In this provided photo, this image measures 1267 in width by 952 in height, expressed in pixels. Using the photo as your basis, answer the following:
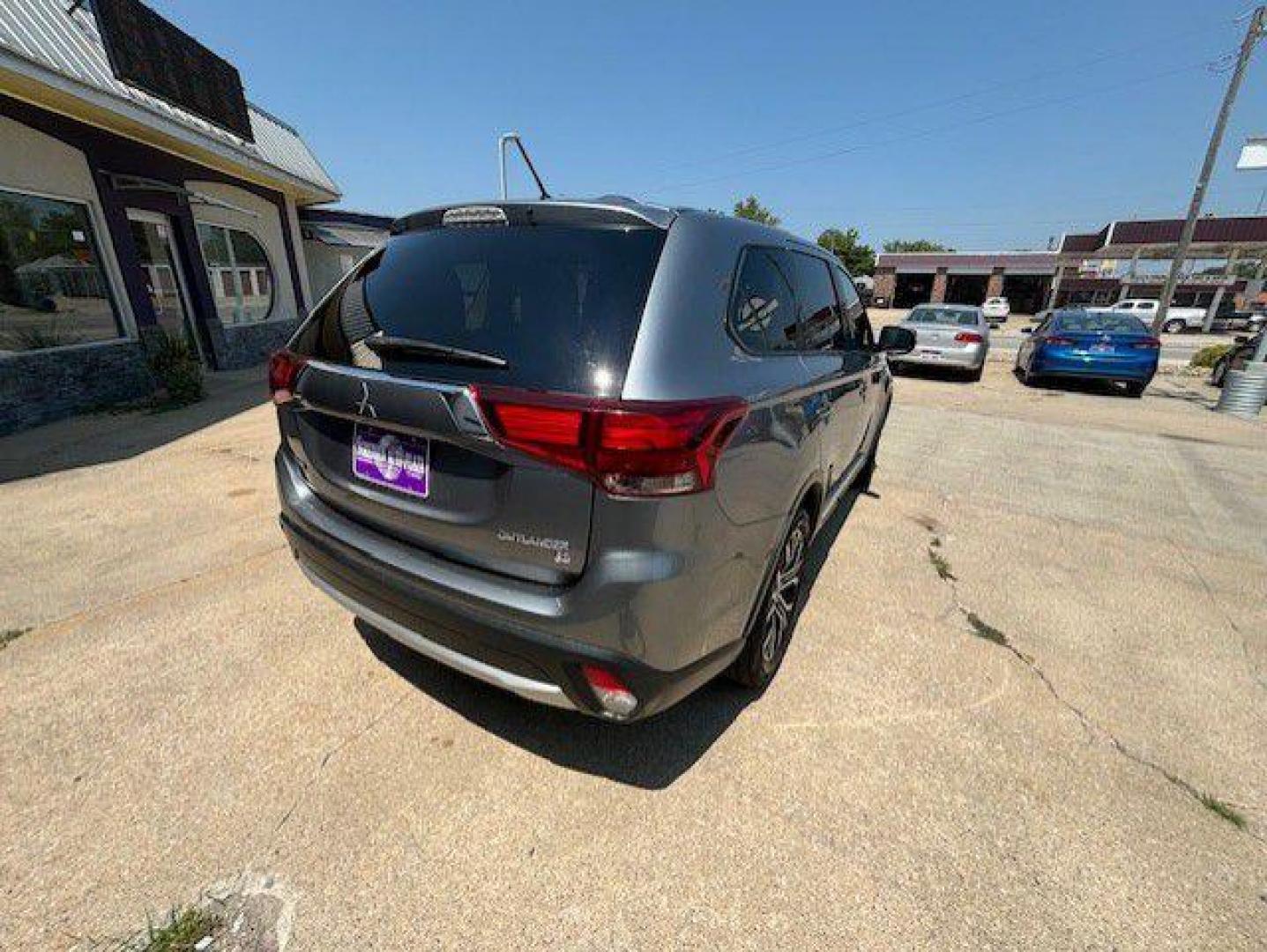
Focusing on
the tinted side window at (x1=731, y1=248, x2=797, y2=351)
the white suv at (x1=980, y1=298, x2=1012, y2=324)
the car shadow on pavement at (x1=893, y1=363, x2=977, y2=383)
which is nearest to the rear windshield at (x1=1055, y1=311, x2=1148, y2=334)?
the car shadow on pavement at (x1=893, y1=363, x2=977, y2=383)

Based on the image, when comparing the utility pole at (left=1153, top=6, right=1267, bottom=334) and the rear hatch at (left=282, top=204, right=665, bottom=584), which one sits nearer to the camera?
the rear hatch at (left=282, top=204, right=665, bottom=584)

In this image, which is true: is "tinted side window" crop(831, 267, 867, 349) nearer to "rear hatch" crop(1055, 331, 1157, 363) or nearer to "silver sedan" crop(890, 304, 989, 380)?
"silver sedan" crop(890, 304, 989, 380)

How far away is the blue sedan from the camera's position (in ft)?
32.4

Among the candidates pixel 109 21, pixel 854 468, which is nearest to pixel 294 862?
pixel 854 468

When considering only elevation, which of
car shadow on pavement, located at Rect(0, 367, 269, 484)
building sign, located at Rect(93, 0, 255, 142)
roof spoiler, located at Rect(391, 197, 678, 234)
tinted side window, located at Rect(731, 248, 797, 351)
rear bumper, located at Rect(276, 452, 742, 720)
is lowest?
car shadow on pavement, located at Rect(0, 367, 269, 484)

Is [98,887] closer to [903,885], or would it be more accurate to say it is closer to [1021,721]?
[903,885]

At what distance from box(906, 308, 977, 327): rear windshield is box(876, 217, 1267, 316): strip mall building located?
3095 cm

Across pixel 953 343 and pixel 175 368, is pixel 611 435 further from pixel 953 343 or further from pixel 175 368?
pixel 953 343

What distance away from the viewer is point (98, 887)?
5.40 ft

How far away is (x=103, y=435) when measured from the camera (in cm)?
612

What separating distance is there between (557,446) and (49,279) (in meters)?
8.98

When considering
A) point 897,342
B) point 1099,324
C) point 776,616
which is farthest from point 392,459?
point 1099,324

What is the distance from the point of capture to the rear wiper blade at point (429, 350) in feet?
5.51

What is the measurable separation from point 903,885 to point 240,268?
1370 cm
